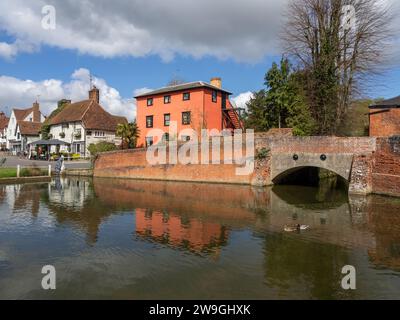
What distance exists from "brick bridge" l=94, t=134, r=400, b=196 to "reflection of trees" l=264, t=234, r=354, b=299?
41.8 feet

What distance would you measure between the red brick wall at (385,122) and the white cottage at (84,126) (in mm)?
34913

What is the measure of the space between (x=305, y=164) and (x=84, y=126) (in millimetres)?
37282

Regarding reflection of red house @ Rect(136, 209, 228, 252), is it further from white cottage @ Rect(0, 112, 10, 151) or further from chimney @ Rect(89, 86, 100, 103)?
white cottage @ Rect(0, 112, 10, 151)

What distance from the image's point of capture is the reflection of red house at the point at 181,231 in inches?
463

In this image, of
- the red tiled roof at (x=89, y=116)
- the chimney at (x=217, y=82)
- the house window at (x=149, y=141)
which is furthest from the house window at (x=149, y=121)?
the red tiled roof at (x=89, y=116)

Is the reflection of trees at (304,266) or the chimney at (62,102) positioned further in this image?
the chimney at (62,102)

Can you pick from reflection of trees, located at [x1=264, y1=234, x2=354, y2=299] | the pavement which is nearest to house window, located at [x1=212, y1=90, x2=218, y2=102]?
the pavement

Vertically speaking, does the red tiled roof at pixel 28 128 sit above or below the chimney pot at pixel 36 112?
below

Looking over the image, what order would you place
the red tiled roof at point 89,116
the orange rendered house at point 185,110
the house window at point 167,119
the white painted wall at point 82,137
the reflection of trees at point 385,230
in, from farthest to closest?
the red tiled roof at point 89,116 < the white painted wall at point 82,137 < the house window at point 167,119 < the orange rendered house at point 185,110 < the reflection of trees at point 385,230

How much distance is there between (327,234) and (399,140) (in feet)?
38.9

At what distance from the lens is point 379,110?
28703mm

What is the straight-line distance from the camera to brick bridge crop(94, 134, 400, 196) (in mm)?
21781

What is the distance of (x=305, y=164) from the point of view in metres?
25.5

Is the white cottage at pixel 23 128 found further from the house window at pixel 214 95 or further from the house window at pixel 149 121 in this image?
the house window at pixel 214 95
